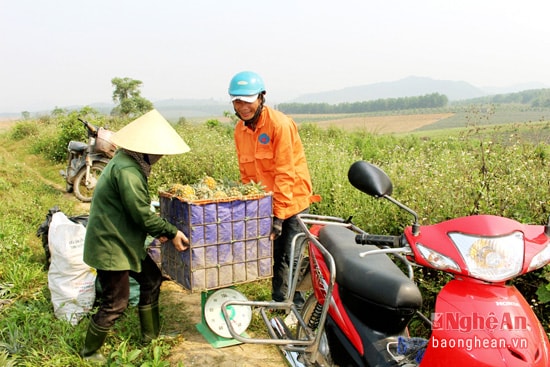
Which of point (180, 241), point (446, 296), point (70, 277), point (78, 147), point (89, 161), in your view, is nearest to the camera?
point (446, 296)

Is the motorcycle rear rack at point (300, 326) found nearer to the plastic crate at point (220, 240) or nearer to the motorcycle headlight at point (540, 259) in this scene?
the plastic crate at point (220, 240)

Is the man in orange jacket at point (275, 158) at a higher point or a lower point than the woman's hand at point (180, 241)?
higher

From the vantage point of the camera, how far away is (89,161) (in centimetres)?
843

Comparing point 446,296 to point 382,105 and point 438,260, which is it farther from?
point 382,105

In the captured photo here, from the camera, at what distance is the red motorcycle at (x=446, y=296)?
172 cm

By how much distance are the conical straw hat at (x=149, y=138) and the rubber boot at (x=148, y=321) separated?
51.1 inches

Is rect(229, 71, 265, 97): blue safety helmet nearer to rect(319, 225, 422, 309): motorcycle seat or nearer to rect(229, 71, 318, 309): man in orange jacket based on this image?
rect(229, 71, 318, 309): man in orange jacket

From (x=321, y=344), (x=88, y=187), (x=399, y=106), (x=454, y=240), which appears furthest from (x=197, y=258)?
(x=399, y=106)

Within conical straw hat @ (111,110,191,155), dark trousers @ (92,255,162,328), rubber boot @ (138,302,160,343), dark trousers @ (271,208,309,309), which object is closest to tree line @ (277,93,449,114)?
dark trousers @ (271,208,309,309)

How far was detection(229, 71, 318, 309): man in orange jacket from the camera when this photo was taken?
11.4 feet

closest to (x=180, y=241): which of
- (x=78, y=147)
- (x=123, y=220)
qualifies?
(x=123, y=220)

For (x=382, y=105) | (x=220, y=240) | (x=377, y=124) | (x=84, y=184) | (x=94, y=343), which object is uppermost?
(x=382, y=105)

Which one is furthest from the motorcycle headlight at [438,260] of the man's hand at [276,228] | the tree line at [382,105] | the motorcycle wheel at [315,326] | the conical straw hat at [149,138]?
the tree line at [382,105]

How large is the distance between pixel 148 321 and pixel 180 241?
35.2 inches
